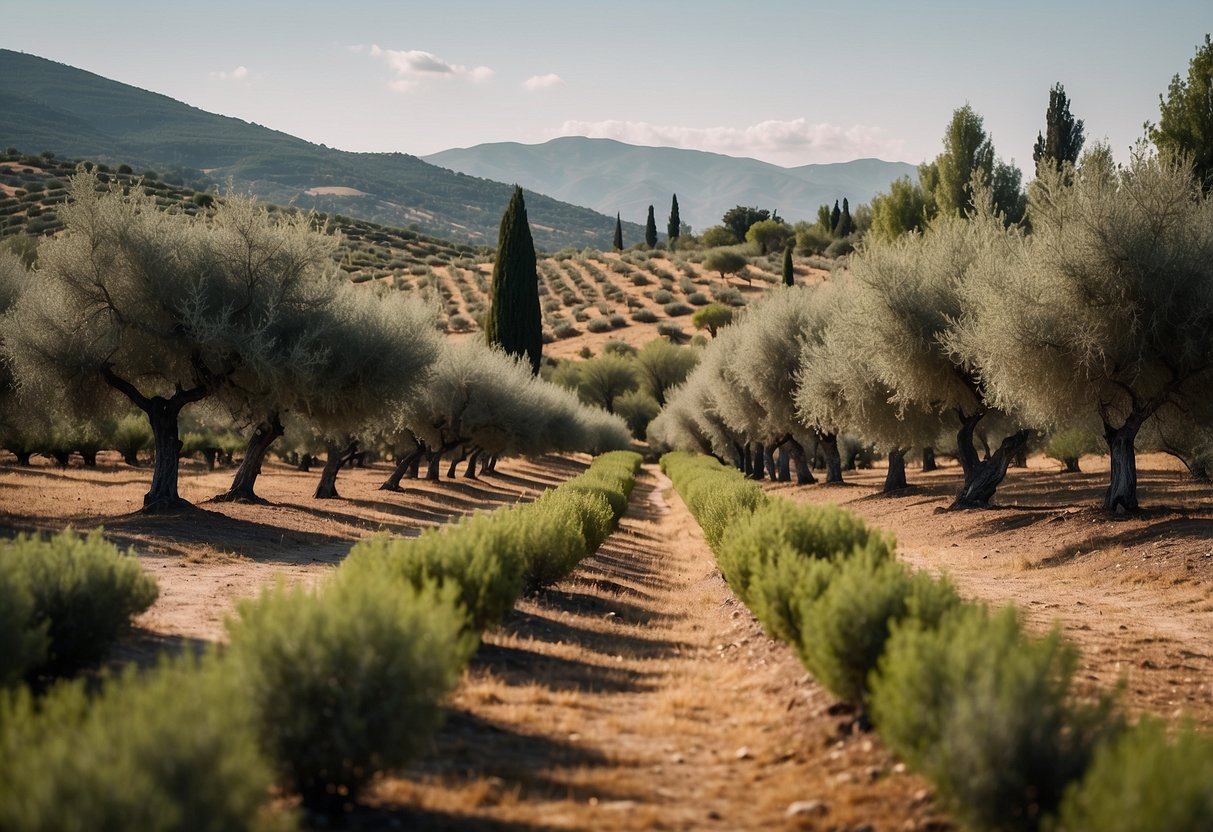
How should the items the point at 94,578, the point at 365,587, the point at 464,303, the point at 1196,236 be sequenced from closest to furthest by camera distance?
1. the point at 365,587
2. the point at 94,578
3. the point at 1196,236
4. the point at 464,303

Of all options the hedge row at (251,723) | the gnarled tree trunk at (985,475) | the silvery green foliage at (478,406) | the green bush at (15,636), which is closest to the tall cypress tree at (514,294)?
the silvery green foliage at (478,406)

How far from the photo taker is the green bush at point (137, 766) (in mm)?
3221

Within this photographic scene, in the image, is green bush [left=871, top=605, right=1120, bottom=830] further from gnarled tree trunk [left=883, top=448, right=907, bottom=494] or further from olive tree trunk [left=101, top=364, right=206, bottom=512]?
gnarled tree trunk [left=883, top=448, right=907, bottom=494]

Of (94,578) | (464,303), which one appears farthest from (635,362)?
(94,578)

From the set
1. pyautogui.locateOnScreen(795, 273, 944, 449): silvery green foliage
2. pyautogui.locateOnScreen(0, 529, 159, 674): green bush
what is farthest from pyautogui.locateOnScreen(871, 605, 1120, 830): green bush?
pyautogui.locateOnScreen(795, 273, 944, 449): silvery green foliage

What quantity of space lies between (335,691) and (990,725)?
117 inches

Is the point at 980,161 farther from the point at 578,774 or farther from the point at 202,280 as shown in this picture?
the point at 578,774

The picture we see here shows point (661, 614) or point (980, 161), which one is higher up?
point (980, 161)

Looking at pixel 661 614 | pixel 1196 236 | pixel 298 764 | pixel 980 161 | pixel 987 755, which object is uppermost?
pixel 980 161

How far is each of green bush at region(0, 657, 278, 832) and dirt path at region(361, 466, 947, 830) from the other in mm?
1228

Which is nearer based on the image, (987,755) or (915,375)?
(987,755)

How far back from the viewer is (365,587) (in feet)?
18.5

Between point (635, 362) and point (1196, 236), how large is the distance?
2495 inches

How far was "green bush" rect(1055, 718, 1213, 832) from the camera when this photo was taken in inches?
→ 134
